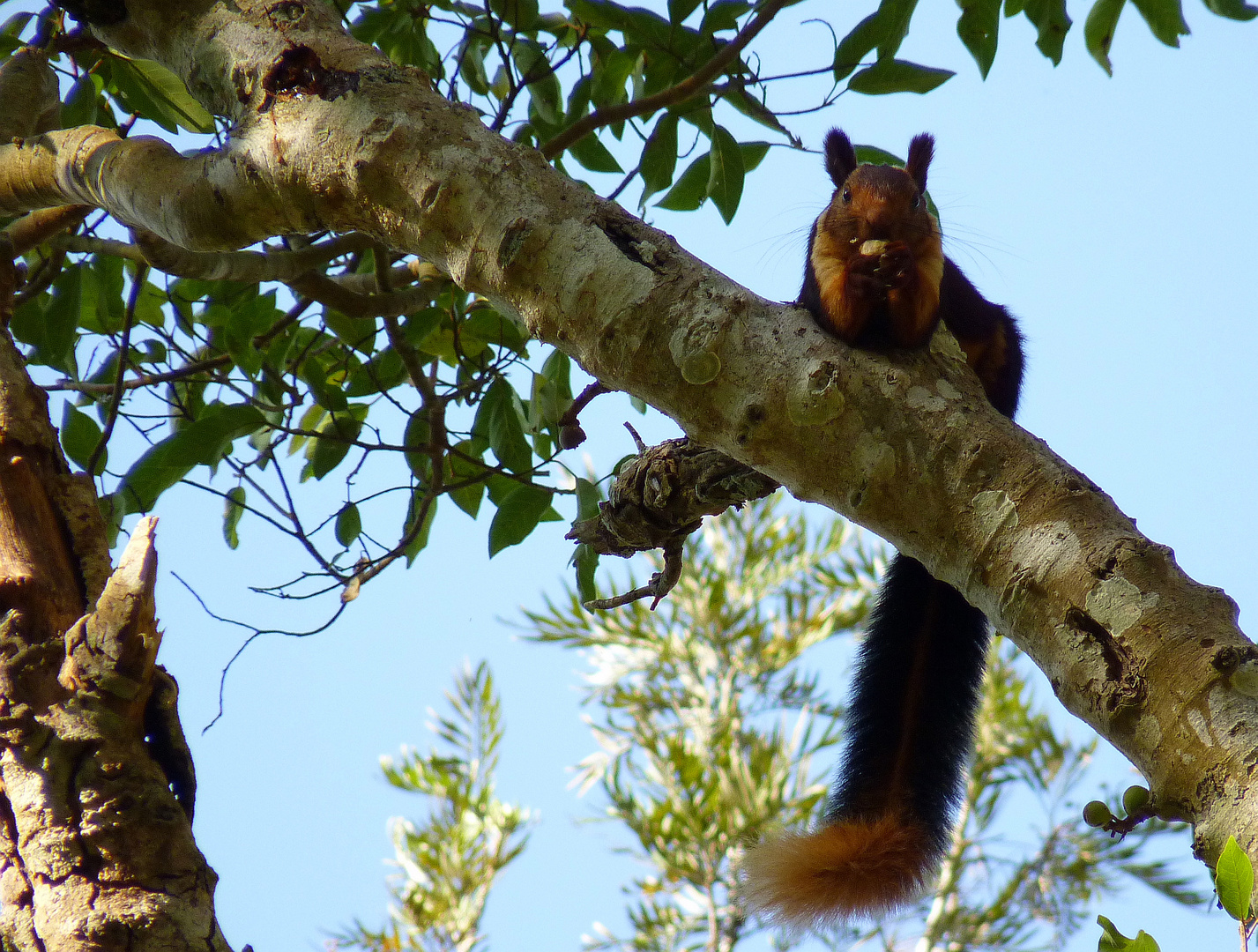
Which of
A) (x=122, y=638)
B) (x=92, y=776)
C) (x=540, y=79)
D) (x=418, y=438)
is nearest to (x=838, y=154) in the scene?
(x=540, y=79)

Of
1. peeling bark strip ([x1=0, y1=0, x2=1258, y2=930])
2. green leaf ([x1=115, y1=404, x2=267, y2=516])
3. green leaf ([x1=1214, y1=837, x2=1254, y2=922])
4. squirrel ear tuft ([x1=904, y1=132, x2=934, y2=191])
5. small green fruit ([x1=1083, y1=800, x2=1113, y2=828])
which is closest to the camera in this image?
green leaf ([x1=1214, y1=837, x2=1254, y2=922])

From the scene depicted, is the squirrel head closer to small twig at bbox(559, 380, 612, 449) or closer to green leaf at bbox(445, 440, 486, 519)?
small twig at bbox(559, 380, 612, 449)

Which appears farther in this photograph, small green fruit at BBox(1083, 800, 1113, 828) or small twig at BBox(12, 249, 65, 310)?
small twig at BBox(12, 249, 65, 310)

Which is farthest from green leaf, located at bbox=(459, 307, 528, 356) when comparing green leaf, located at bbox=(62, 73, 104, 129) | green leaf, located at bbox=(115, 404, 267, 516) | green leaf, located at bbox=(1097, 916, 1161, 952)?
green leaf, located at bbox=(1097, 916, 1161, 952)

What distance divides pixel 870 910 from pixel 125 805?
0.99 meters

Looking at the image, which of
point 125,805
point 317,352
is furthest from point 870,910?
point 317,352

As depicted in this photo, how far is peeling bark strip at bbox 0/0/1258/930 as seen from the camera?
2.89 feet

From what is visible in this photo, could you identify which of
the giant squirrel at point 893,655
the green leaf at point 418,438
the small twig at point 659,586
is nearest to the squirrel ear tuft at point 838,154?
the giant squirrel at point 893,655

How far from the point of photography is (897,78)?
1.88 metres

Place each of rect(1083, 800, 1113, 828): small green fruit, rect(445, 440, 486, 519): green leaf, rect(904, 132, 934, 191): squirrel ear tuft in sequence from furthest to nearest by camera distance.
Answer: rect(445, 440, 486, 519): green leaf → rect(904, 132, 934, 191): squirrel ear tuft → rect(1083, 800, 1113, 828): small green fruit

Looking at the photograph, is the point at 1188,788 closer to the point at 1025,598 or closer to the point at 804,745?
the point at 1025,598

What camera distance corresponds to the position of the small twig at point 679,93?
1.82 meters

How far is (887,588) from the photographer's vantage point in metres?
1.97

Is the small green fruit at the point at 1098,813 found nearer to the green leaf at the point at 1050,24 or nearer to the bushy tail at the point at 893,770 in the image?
the bushy tail at the point at 893,770
